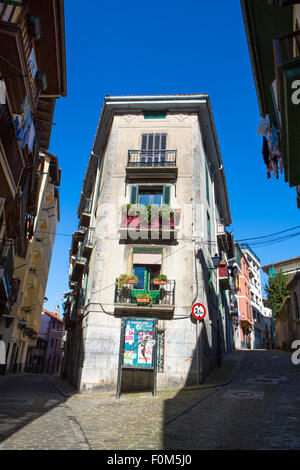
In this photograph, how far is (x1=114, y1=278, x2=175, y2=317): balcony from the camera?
15.3 meters

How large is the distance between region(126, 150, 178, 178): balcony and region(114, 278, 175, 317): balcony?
20.5 ft

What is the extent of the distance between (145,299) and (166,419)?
23.5 feet

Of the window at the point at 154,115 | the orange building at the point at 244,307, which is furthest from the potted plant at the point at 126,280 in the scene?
the orange building at the point at 244,307

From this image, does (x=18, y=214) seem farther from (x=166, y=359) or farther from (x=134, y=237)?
(x=166, y=359)

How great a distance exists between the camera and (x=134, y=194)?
18.5 metres

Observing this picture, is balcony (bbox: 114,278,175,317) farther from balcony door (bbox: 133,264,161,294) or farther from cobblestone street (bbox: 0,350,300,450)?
cobblestone street (bbox: 0,350,300,450)

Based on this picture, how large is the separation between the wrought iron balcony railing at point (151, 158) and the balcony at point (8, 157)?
9.16 m

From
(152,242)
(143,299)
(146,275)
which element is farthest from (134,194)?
(143,299)

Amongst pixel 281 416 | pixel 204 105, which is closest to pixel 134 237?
pixel 204 105
